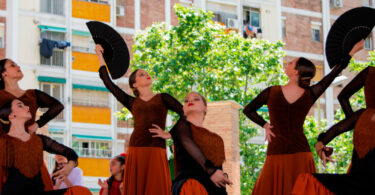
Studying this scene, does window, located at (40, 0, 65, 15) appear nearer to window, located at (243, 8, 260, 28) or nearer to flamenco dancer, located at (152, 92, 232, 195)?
window, located at (243, 8, 260, 28)

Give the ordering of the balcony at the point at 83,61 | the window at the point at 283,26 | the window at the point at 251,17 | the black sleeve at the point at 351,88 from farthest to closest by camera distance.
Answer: the window at the point at 283,26 < the window at the point at 251,17 < the balcony at the point at 83,61 < the black sleeve at the point at 351,88

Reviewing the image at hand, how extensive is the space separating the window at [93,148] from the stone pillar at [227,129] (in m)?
13.2

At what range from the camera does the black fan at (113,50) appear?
24.9ft

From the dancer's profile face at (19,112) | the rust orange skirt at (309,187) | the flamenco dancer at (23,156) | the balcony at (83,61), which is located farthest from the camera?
the balcony at (83,61)

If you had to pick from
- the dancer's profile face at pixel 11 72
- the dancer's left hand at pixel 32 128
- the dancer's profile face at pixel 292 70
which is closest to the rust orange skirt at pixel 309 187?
the dancer's profile face at pixel 292 70

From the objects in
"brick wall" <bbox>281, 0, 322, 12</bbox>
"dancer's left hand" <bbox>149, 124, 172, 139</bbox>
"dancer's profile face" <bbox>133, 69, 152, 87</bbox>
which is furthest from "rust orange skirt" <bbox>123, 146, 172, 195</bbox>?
"brick wall" <bbox>281, 0, 322, 12</bbox>

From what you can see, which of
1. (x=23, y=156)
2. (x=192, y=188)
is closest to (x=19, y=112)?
(x=23, y=156)

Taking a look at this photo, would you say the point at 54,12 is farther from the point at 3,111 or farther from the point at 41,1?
the point at 3,111

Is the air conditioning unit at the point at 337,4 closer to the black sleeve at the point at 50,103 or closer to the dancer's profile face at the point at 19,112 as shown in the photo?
the black sleeve at the point at 50,103

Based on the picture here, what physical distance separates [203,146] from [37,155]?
141cm

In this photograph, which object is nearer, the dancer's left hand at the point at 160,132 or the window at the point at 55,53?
the dancer's left hand at the point at 160,132

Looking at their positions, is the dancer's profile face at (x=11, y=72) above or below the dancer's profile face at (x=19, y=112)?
above

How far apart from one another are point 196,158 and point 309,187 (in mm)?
990

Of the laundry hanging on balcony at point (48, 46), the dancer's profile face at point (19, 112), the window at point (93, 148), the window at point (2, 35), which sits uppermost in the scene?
the window at point (2, 35)
